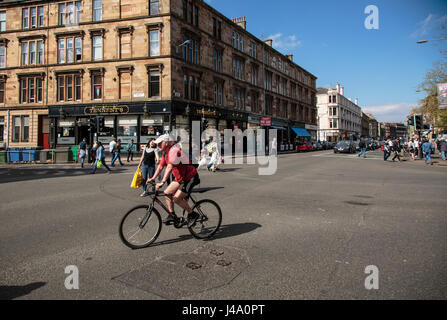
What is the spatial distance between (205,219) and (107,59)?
26.0 meters

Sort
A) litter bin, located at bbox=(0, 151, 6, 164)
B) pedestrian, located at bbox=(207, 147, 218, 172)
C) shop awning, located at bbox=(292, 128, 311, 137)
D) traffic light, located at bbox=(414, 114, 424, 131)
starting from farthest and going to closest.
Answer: shop awning, located at bbox=(292, 128, 311, 137)
traffic light, located at bbox=(414, 114, 424, 131)
litter bin, located at bbox=(0, 151, 6, 164)
pedestrian, located at bbox=(207, 147, 218, 172)

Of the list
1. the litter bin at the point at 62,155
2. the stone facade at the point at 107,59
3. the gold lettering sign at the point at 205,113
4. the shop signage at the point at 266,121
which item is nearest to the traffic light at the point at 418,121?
the gold lettering sign at the point at 205,113

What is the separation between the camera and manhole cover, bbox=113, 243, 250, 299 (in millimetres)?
3133

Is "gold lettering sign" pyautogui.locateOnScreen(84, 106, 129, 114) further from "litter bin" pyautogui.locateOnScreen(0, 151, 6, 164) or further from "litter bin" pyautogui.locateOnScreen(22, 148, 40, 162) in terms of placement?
"litter bin" pyautogui.locateOnScreen(0, 151, 6, 164)

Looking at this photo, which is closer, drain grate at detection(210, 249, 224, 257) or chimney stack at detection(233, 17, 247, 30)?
drain grate at detection(210, 249, 224, 257)

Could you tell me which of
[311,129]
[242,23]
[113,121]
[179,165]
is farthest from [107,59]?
[311,129]

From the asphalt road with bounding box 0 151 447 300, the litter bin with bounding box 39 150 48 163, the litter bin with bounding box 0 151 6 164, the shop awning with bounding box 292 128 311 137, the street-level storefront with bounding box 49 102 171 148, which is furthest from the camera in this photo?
the shop awning with bounding box 292 128 311 137

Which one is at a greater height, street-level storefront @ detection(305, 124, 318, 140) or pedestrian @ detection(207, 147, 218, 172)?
street-level storefront @ detection(305, 124, 318, 140)

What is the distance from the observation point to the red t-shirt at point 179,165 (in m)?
4.88

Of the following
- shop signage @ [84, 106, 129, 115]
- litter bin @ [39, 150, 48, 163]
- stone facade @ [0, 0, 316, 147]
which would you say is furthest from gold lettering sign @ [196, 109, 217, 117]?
litter bin @ [39, 150, 48, 163]

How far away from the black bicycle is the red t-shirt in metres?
0.42

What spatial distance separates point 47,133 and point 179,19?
17380 millimetres
